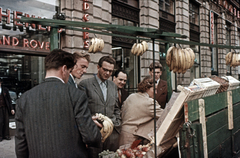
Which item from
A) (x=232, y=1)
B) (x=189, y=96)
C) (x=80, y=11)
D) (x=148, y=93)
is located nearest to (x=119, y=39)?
(x=80, y=11)

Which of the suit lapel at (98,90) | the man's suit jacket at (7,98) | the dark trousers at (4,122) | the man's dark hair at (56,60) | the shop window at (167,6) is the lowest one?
the dark trousers at (4,122)

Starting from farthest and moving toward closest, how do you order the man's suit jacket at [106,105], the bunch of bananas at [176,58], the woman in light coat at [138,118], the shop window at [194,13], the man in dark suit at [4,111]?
the shop window at [194,13] < the man in dark suit at [4,111] < the bunch of bananas at [176,58] < the woman in light coat at [138,118] < the man's suit jacket at [106,105]

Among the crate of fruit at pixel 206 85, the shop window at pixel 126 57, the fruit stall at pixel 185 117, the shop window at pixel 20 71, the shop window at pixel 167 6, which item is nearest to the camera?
the fruit stall at pixel 185 117

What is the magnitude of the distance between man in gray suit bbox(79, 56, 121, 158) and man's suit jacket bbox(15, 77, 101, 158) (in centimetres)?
111

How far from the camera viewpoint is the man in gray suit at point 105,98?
3141 mm

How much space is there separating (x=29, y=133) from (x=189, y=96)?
1801 mm

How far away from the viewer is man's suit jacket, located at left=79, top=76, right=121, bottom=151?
10.3ft

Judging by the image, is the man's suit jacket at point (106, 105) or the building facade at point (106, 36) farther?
the building facade at point (106, 36)

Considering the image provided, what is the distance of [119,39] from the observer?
1122cm

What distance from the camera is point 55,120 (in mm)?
1922

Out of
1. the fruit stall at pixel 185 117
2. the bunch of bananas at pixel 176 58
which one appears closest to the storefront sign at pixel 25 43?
the fruit stall at pixel 185 117

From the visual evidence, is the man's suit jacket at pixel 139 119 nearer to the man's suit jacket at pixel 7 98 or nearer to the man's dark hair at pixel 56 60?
the man's dark hair at pixel 56 60

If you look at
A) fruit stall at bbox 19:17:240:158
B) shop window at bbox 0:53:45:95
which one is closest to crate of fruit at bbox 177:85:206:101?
fruit stall at bbox 19:17:240:158

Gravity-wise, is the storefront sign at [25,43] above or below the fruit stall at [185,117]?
above
